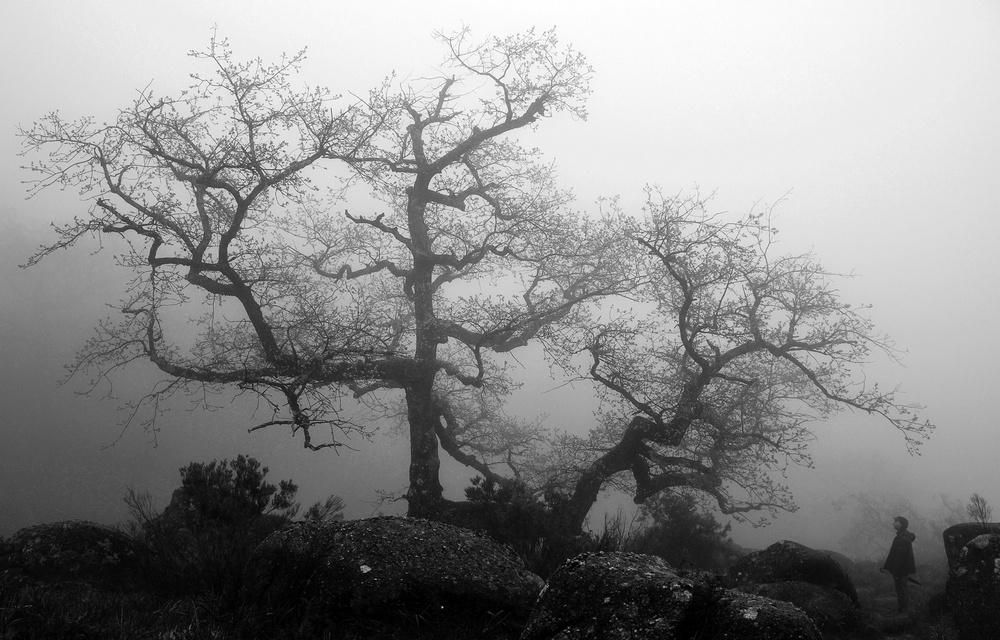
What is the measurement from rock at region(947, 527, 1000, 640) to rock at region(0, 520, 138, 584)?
38.3 feet

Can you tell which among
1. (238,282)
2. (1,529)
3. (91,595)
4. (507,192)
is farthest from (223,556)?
(1,529)

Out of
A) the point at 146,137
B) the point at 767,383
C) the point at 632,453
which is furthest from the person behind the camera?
the point at 767,383

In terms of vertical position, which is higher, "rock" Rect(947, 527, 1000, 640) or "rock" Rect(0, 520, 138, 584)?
"rock" Rect(0, 520, 138, 584)

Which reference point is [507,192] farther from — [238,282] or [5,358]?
[5,358]

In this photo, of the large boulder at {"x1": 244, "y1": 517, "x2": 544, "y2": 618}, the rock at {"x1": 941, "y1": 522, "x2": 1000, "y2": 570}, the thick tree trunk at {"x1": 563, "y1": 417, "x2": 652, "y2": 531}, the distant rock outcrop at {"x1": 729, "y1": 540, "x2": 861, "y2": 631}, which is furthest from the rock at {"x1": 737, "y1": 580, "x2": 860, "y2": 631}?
the large boulder at {"x1": 244, "y1": 517, "x2": 544, "y2": 618}

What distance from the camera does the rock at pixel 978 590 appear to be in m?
7.32

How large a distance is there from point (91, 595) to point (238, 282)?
7333 millimetres

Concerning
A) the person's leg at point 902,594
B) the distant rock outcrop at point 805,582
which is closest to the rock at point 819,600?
the distant rock outcrop at point 805,582

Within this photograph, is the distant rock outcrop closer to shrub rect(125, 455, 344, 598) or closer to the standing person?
the standing person

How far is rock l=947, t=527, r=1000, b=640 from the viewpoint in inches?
288

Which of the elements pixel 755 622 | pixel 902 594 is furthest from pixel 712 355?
pixel 755 622

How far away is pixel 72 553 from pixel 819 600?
37.2ft

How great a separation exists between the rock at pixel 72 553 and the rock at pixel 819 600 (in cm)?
926

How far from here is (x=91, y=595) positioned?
5.91 m
